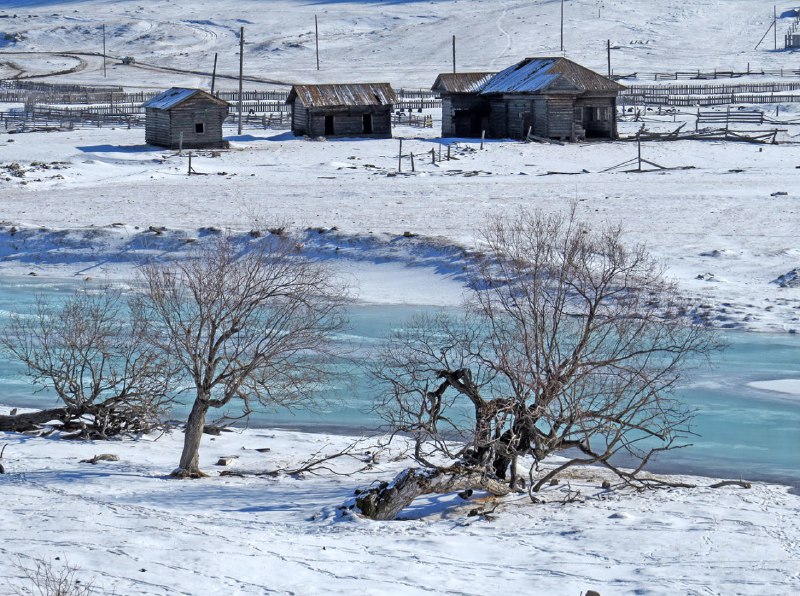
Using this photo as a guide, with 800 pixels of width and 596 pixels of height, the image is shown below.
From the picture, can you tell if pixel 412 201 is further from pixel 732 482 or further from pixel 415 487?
pixel 415 487

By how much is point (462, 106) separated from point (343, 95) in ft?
16.3

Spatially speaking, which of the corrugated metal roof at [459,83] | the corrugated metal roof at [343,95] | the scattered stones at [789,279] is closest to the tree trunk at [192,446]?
the scattered stones at [789,279]

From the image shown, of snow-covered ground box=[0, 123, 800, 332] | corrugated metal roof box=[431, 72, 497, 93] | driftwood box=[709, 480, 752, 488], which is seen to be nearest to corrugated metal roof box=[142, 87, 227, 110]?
snow-covered ground box=[0, 123, 800, 332]

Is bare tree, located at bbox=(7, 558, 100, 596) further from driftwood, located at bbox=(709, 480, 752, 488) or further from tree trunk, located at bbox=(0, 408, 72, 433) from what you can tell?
driftwood, located at bbox=(709, 480, 752, 488)

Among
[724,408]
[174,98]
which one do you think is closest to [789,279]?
[724,408]

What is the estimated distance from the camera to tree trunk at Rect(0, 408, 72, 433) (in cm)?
1698

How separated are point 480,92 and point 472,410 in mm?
33642

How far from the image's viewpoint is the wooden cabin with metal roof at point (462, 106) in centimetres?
5047

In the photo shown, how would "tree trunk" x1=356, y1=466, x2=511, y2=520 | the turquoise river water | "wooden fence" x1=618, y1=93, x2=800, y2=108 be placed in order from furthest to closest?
"wooden fence" x1=618, y1=93, x2=800, y2=108, the turquoise river water, "tree trunk" x1=356, y1=466, x2=511, y2=520

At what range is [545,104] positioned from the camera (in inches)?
1882

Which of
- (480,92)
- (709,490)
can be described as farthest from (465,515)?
(480,92)

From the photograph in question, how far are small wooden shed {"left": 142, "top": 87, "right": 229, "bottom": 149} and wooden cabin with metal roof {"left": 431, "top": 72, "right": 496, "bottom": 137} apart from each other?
965 cm

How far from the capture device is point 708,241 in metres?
28.7

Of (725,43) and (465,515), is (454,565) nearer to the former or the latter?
(465,515)
